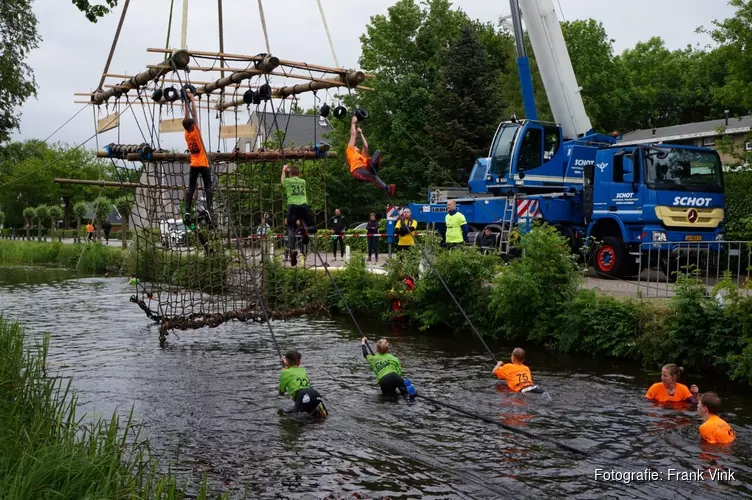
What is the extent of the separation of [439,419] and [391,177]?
38.1m

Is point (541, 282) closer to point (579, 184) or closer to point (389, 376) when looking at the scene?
point (389, 376)

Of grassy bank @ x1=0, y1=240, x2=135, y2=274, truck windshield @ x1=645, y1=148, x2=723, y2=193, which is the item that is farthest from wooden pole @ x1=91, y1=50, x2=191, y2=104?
grassy bank @ x1=0, y1=240, x2=135, y2=274

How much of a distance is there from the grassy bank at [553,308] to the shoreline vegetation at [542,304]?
0.02m

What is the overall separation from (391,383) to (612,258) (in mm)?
10207

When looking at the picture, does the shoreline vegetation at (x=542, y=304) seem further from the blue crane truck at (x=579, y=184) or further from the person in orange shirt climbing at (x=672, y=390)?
the blue crane truck at (x=579, y=184)

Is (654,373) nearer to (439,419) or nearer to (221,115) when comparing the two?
(439,419)

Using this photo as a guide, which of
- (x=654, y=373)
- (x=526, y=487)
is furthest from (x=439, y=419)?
(x=654, y=373)

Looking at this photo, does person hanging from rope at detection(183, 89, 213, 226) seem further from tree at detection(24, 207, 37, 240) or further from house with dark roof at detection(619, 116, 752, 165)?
tree at detection(24, 207, 37, 240)

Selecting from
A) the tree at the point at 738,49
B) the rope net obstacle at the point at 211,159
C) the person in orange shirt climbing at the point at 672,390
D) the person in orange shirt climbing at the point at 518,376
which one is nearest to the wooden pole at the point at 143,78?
the rope net obstacle at the point at 211,159

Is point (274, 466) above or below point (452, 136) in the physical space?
below

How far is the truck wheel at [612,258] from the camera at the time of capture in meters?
20.6

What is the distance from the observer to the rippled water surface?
904 centimetres

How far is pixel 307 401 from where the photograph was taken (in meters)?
11.5

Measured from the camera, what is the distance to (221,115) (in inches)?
680
